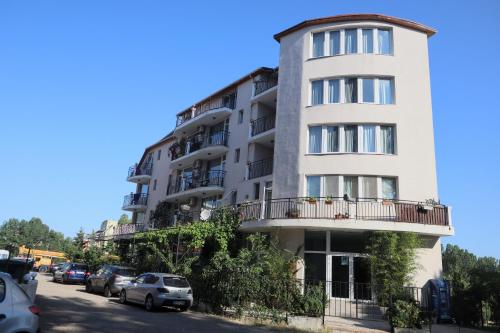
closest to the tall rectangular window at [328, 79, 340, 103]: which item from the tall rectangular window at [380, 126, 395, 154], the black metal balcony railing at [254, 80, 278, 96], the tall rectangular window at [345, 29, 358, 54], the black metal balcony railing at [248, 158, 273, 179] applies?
the tall rectangular window at [345, 29, 358, 54]

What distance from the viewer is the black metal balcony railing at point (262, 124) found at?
2762 centimetres

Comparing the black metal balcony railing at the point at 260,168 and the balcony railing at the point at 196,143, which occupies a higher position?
the balcony railing at the point at 196,143

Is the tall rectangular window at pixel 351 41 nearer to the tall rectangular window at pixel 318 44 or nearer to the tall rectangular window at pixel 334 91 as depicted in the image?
the tall rectangular window at pixel 318 44

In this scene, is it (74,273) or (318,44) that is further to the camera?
(74,273)

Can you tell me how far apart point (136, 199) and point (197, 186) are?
1450cm

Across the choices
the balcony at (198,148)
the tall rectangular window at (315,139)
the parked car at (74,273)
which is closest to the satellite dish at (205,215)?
the balcony at (198,148)

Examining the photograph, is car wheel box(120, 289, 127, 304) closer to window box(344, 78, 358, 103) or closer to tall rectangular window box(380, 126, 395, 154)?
tall rectangular window box(380, 126, 395, 154)

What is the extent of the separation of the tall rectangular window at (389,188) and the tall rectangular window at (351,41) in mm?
7794

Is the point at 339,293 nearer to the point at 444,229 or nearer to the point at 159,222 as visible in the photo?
the point at 444,229

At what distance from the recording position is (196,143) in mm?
34844

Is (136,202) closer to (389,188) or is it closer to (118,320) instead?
(389,188)

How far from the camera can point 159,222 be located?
3759 cm

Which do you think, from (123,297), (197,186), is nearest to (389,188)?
(123,297)

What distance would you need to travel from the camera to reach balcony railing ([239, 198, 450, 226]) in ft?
66.3
